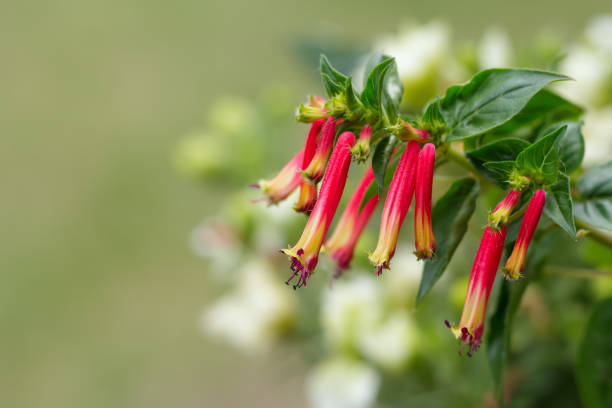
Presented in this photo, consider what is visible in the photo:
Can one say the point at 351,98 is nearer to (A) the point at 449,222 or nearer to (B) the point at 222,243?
(A) the point at 449,222

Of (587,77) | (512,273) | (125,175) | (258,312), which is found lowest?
(512,273)

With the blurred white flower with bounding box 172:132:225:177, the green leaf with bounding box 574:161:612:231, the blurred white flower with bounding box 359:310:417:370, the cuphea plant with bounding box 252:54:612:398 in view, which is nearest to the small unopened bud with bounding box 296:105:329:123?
the cuphea plant with bounding box 252:54:612:398

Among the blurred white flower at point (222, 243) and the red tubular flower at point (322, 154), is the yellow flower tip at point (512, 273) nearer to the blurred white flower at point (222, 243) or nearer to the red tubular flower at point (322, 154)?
the red tubular flower at point (322, 154)

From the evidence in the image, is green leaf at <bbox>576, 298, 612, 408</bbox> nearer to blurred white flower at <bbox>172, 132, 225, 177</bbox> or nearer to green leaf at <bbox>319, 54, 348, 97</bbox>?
green leaf at <bbox>319, 54, 348, 97</bbox>

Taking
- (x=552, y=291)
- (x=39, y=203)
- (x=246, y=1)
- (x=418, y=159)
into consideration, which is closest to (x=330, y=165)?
(x=418, y=159)

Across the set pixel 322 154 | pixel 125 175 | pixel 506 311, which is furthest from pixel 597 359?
pixel 125 175

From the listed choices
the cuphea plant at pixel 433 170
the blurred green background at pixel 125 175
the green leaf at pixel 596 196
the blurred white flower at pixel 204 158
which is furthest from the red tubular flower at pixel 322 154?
the blurred green background at pixel 125 175
